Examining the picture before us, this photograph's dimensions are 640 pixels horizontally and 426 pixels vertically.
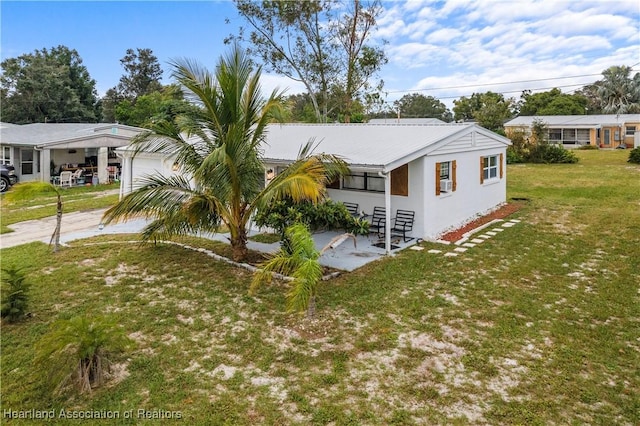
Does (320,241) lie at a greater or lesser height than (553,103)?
lesser

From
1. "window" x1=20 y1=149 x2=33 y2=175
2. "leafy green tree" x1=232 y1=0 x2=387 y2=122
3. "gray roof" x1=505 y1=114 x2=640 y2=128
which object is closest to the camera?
"window" x1=20 y1=149 x2=33 y2=175

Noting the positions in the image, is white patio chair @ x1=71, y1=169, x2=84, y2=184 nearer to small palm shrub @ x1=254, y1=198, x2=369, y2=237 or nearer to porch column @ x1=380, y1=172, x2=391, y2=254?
small palm shrub @ x1=254, y1=198, x2=369, y2=237

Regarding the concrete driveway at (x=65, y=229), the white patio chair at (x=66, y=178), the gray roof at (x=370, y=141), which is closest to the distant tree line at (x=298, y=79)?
the gray roof at (x=370, y=141)

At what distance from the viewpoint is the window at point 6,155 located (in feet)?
72.9

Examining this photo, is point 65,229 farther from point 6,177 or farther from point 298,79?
point 298,79

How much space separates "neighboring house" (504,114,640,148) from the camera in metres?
38.0

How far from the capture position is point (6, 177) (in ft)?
68.2

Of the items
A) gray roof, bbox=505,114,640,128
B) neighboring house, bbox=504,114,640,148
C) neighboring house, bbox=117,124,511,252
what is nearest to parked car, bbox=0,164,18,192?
neighboring house, bbox=117,124,511,252

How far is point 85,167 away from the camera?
24000 mm

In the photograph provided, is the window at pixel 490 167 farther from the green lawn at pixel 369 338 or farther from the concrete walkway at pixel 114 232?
the concrete walkway at pixel 114 232

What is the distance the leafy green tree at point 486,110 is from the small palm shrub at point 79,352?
3442cm

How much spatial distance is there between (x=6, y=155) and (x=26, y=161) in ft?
3.13

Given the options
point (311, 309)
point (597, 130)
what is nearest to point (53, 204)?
point (311, 309)

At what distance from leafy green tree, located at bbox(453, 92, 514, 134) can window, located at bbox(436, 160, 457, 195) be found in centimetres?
2466
